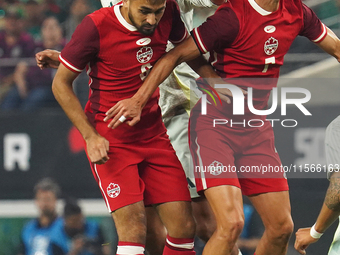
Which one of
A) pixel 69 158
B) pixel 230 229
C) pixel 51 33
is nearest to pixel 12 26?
pixel 51 33

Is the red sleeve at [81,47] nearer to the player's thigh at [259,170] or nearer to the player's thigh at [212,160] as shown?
the player's thigh at [212,160]

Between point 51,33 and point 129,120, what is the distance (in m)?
3.48

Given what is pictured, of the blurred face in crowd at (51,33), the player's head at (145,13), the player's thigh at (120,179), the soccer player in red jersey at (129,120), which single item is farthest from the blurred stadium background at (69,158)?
the player's head at (145,13)

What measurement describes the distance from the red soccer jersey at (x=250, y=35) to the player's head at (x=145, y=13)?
0.93 ft

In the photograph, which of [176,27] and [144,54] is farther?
[176,27]

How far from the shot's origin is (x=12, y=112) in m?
5.55

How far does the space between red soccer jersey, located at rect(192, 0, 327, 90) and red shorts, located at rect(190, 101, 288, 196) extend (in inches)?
11.2

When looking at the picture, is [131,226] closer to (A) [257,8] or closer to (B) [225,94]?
(B) [225,94]

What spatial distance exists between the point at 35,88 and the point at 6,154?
0.84 metres

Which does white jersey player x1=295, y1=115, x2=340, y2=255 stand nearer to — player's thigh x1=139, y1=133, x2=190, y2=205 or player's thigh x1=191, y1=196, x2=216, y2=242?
player's thigh x1=139, y1=133, x2=190, y2=205

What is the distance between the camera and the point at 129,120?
3.12 metres

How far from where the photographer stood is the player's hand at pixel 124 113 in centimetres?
296

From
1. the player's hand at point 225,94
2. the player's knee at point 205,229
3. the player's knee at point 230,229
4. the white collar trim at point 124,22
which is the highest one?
the white collar trim at point 124,22

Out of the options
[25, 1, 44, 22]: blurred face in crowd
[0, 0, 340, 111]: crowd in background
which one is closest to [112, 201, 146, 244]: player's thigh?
[0, 0, 340, 111]: crowd in background
